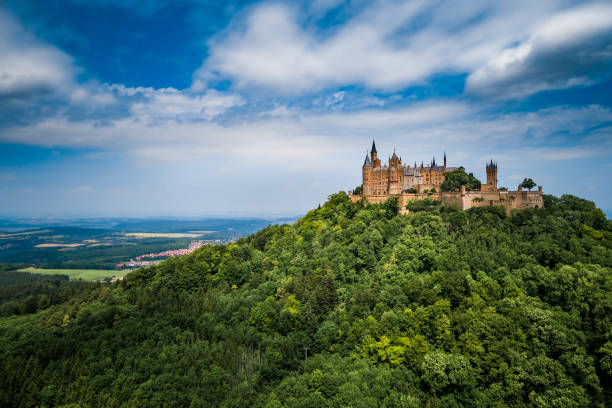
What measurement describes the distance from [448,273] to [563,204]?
3189 cm

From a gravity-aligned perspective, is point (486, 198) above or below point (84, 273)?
above

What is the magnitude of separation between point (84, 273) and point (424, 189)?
14449 cm

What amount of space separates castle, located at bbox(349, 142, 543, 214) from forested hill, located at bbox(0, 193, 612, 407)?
3.11 meters

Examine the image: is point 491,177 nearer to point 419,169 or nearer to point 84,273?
point 419,169

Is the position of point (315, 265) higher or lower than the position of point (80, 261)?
higher

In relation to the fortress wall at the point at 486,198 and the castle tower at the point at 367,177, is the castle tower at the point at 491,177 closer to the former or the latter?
the fortress wall at the point at 486,198

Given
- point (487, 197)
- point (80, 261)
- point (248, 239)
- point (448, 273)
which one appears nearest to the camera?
point (448, 273)

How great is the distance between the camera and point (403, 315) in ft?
155

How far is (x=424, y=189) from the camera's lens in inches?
3076

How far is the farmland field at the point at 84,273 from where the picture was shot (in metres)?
139

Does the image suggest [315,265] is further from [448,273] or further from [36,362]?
[36,362]

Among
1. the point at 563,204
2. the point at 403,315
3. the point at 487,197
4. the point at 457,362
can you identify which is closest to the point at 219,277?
the point at 403,315

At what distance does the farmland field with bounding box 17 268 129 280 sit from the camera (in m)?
139

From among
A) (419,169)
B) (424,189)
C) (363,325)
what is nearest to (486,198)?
(424,189)
